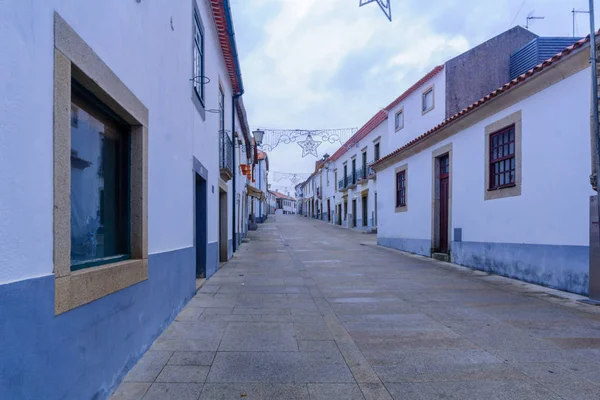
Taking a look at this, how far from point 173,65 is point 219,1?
3.58 meters

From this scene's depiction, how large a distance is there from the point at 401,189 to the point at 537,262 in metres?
7.91

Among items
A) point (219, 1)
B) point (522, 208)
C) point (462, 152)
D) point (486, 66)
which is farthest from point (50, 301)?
point (486, 66)

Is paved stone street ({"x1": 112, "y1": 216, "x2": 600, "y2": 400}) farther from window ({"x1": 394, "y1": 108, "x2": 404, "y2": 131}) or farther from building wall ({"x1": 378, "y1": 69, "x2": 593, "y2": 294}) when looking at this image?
window ({"x1": 394, "y1": 108, "x2": 404, "y2": 131})

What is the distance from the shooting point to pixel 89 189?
3137mm

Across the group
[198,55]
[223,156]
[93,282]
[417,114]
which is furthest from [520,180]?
[417,114]

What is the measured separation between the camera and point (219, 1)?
25.9 feet

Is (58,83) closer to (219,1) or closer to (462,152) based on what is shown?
(219,1)

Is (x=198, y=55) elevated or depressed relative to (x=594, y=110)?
elevated

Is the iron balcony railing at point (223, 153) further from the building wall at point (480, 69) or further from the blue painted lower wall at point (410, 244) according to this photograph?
the building wall at point (480, 69)

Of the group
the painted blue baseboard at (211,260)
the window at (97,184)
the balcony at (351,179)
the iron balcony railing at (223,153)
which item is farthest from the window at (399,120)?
the window at (97,184)

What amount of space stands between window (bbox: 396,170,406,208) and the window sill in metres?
12.3

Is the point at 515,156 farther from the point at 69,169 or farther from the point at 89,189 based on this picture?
the point at 69,169

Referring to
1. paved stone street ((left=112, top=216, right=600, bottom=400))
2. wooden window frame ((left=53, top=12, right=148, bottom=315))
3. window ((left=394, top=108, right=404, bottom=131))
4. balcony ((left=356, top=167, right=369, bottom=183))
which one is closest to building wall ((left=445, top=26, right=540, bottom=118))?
window ((left=394, top=108, right=404, bottom=131))

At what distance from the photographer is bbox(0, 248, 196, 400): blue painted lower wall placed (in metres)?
1.92
